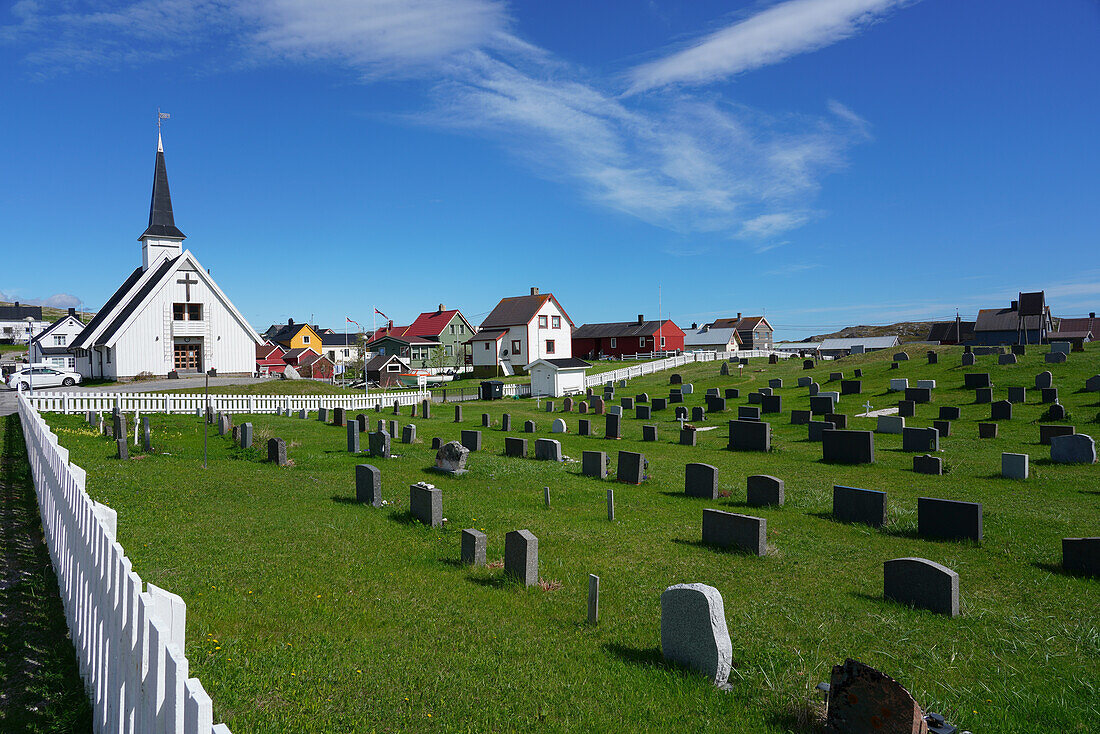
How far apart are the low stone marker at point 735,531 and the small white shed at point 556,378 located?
117 ft

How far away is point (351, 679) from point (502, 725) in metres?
1.41

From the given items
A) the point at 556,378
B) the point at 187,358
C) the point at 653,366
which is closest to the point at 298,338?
the point at 187,358

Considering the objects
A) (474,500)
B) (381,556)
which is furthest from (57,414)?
(381,556)

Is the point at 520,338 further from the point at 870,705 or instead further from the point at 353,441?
the point at 870,705

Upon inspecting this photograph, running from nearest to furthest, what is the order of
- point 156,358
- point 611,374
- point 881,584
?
point 881,584, point 156,358, point 611,374

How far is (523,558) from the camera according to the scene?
27.2 ft

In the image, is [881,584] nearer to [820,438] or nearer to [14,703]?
[14,703]

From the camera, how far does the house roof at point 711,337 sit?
9175 cm

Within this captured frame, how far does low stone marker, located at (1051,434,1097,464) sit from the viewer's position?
56.3 feet

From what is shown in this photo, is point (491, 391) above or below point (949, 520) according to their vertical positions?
above

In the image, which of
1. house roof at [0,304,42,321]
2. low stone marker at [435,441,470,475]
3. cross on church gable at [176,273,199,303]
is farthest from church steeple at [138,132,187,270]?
house roof at [0,304,42,321]

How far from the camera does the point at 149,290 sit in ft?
144

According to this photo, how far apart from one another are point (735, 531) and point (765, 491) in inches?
155

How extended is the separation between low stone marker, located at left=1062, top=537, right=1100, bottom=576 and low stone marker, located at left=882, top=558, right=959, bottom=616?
2861 millimetres
